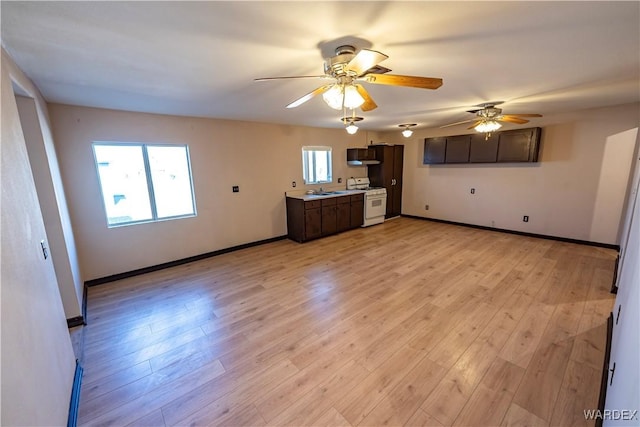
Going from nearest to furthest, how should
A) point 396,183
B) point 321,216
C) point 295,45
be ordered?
1. point 295,45
2. point 321,216
3. point 396,183

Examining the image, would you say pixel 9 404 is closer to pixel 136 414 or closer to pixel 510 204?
pixel 136 414

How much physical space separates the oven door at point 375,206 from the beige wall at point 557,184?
1413 millimetres

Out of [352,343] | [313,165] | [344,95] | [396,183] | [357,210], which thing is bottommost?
[352,343]

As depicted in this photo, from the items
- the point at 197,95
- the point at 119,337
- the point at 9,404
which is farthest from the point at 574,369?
the point at 197,95

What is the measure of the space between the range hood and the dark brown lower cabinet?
0.95 metres

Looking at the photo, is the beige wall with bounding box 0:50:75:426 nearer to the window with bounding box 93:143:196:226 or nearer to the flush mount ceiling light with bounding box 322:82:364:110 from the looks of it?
the window with bounding box 93:143:196:226

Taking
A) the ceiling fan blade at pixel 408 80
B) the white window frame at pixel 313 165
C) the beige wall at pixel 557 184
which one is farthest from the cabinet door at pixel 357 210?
the ceiling fan blade at pixel 408 80

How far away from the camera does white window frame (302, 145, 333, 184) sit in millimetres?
5509

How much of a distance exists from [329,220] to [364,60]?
3999 mm

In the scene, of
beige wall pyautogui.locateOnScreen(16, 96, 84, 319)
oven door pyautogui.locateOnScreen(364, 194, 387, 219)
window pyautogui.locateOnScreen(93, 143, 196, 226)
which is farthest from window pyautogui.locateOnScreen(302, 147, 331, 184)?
beige wall pyautogui.locateOnScreen(16, 96, 84, 319)

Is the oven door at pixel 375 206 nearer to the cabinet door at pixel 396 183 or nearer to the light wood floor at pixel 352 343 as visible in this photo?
the cabinet door at pixel 396 183

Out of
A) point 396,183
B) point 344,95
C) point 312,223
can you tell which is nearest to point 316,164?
point 312,223

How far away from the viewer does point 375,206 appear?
619cm

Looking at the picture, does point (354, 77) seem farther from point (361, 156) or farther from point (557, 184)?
point (557, 184)
